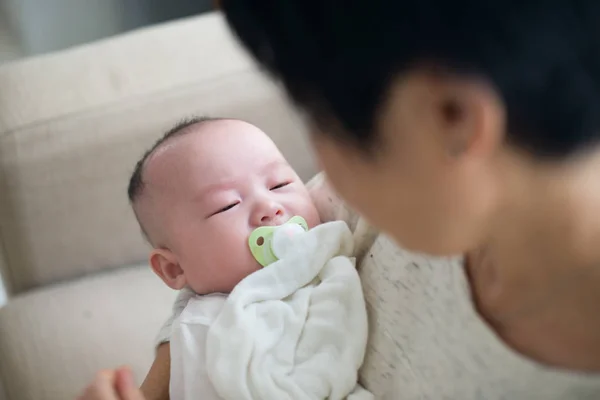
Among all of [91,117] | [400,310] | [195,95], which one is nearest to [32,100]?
[91,117]

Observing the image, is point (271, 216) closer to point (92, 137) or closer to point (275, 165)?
point (275, 165)

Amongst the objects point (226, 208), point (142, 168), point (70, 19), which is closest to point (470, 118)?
point (226, 208)

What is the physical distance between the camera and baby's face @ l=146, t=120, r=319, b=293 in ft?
2.83

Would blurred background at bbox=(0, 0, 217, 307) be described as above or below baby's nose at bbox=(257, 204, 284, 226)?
below

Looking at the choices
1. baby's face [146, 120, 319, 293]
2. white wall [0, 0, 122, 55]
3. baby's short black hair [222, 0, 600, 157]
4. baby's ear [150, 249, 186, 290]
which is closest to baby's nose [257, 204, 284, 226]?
baby's face [146, 120, 319, 293]

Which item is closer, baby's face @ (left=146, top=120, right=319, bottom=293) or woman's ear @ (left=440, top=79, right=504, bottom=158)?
woman's ear @ (left=440, top=79, right=504, bottom=158)

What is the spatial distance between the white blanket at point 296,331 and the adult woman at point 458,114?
0.29 metres

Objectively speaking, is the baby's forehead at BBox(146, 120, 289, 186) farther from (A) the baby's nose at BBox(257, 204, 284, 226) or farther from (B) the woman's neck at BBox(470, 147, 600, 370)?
(B) the woman's neck at BBox(470, 147, 600, 370)

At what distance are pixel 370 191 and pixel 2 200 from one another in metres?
0.83

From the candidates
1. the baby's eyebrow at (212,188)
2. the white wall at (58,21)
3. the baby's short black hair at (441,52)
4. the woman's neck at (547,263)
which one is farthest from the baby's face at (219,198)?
the white wall at (58,21)

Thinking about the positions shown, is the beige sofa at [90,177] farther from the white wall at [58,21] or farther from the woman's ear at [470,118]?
the white wall at [58,21]

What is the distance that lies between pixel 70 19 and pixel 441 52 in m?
1.72

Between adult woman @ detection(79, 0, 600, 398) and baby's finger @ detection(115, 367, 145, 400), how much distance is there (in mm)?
383

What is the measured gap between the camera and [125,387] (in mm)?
734
